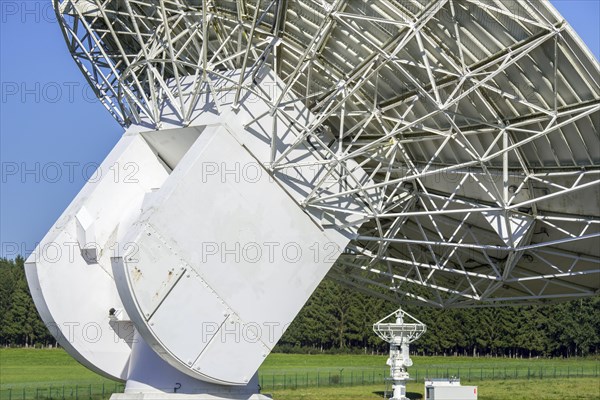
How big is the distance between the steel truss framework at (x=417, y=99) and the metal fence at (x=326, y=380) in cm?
2176

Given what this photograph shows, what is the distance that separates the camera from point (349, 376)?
250ft

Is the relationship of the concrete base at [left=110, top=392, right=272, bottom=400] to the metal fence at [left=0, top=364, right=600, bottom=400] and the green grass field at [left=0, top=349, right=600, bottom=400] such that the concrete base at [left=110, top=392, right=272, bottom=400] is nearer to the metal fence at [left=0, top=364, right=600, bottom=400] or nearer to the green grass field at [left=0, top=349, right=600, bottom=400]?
the metal fence at [left=0, top=364, right=600, bottom=400]

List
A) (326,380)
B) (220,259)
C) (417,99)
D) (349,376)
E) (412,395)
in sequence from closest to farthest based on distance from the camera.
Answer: (220,259) < (417,99) < (412,395) < (326,380) < (349,376)

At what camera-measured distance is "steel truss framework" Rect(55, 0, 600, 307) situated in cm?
2222

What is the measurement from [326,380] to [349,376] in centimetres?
568

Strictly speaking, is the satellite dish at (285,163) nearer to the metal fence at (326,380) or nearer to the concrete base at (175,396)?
the concrete base at (175,396)

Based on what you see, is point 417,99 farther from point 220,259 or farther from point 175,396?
point 175,396

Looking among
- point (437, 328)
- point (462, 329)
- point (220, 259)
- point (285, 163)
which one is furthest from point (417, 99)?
point (462, 329)

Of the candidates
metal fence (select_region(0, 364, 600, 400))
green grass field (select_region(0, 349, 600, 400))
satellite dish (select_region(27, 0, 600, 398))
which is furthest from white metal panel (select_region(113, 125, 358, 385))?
green grass field (select_region(0, 349, 600, 400))

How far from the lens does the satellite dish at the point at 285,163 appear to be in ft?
73.3

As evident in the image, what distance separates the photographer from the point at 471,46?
22.6 metres

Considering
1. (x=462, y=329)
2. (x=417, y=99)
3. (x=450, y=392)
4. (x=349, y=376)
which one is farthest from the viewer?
(x=462, y=329)

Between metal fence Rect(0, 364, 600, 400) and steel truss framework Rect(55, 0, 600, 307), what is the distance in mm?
21755

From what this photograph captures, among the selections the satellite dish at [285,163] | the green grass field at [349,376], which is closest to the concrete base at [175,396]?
the satellite dish at [285,163]
